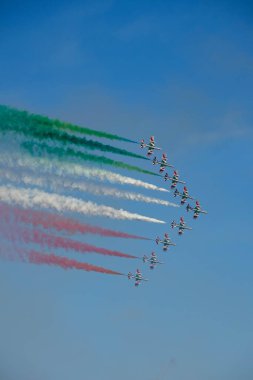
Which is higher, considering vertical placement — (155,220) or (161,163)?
(161,163)

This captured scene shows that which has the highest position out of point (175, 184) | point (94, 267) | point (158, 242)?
point (175, 184)

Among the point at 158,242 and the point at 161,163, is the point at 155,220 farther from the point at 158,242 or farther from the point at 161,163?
the point at 158,242

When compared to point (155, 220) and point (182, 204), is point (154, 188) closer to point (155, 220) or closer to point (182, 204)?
point (155, 220)

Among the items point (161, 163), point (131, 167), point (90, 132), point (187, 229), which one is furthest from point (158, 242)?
point (90, 132)

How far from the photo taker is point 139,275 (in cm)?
10131

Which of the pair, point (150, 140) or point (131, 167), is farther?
point (150, 140)

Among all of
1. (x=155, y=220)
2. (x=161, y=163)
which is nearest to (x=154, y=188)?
(x=155, y=220)

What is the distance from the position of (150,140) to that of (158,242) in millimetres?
16978

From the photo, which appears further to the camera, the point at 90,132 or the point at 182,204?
the point at 182,204

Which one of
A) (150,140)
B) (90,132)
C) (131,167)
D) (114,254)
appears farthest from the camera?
(150,140)

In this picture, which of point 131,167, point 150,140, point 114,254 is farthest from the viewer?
point 150,140

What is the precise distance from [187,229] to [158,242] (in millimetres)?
4183

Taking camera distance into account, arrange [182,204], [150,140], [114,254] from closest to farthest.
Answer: [114,254] → [150,140] → [182,204]

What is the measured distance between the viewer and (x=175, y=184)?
311 feet
